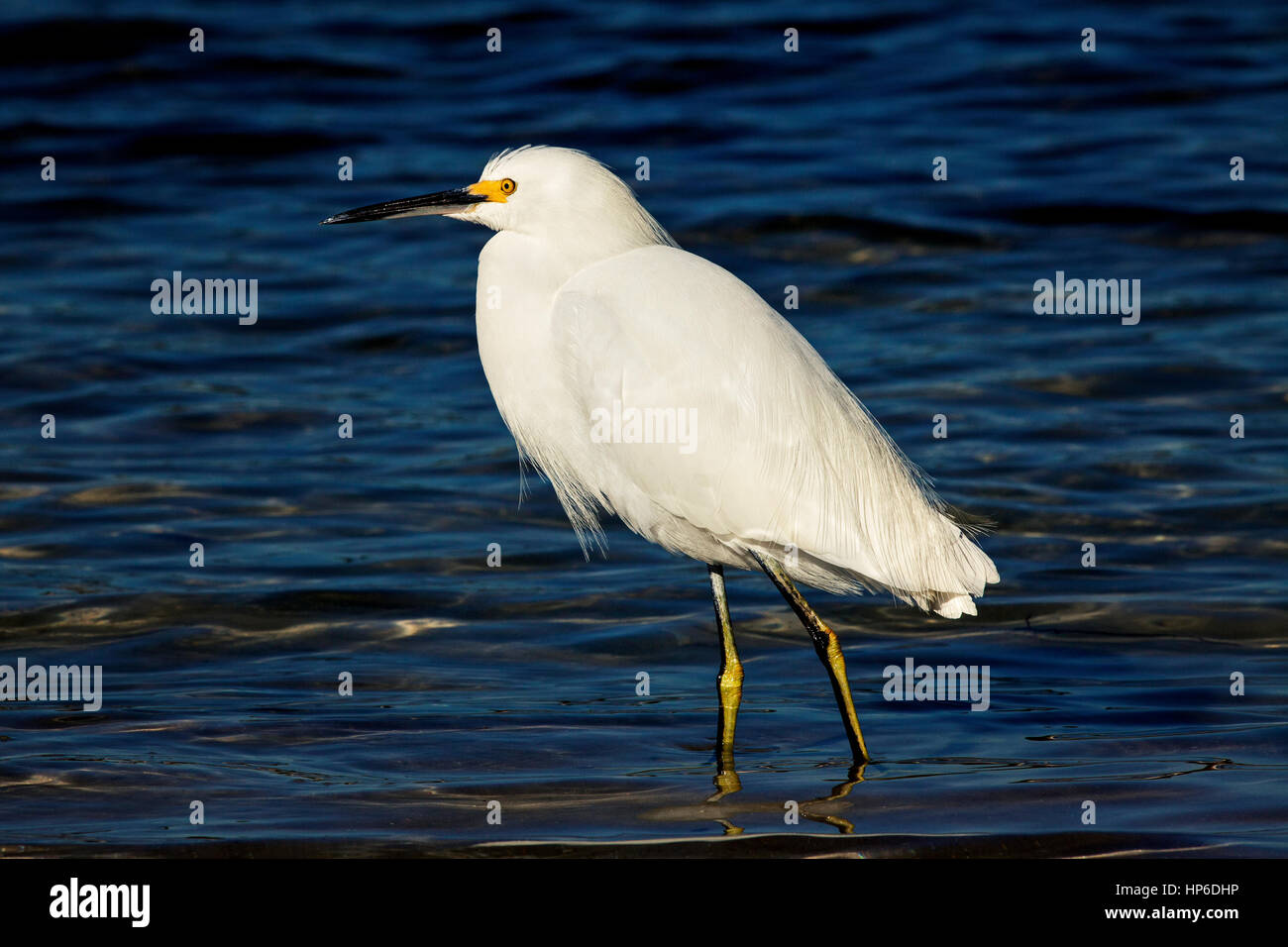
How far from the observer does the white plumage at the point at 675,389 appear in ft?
16.8

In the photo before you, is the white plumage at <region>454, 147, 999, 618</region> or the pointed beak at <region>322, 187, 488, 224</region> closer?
the white plumage at <region>454, 147, 999, 618</region>

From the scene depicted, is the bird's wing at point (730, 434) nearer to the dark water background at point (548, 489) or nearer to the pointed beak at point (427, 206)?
the pointed beak at point (427, 206)

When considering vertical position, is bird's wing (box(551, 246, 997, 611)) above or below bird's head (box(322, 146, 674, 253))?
below

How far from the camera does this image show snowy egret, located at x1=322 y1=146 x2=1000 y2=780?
5133 mm

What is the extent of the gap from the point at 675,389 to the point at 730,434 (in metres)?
0.24

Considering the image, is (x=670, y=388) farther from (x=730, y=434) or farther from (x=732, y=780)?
(x=732, y=780)

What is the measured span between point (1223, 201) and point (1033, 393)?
175 inches

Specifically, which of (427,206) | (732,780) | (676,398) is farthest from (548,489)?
(732,780)

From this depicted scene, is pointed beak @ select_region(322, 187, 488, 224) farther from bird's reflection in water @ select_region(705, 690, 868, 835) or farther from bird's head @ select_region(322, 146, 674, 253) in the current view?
bird's reflection in water @ select_region(705, 690, 868, 835)

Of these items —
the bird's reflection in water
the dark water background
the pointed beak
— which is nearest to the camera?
the bird's reflection in water

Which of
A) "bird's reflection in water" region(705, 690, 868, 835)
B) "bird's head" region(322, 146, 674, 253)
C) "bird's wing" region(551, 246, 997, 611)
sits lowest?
"bird's reflection in water" region(705, 690, 868, 835)

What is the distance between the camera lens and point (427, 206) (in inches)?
211

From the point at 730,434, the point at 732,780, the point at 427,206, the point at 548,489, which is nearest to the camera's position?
the point at 732,780

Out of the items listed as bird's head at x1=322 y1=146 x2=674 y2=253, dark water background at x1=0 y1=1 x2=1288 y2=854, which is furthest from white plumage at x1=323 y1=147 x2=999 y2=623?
dark water background at x1=0 y1=1 x2=1288 y2=854
